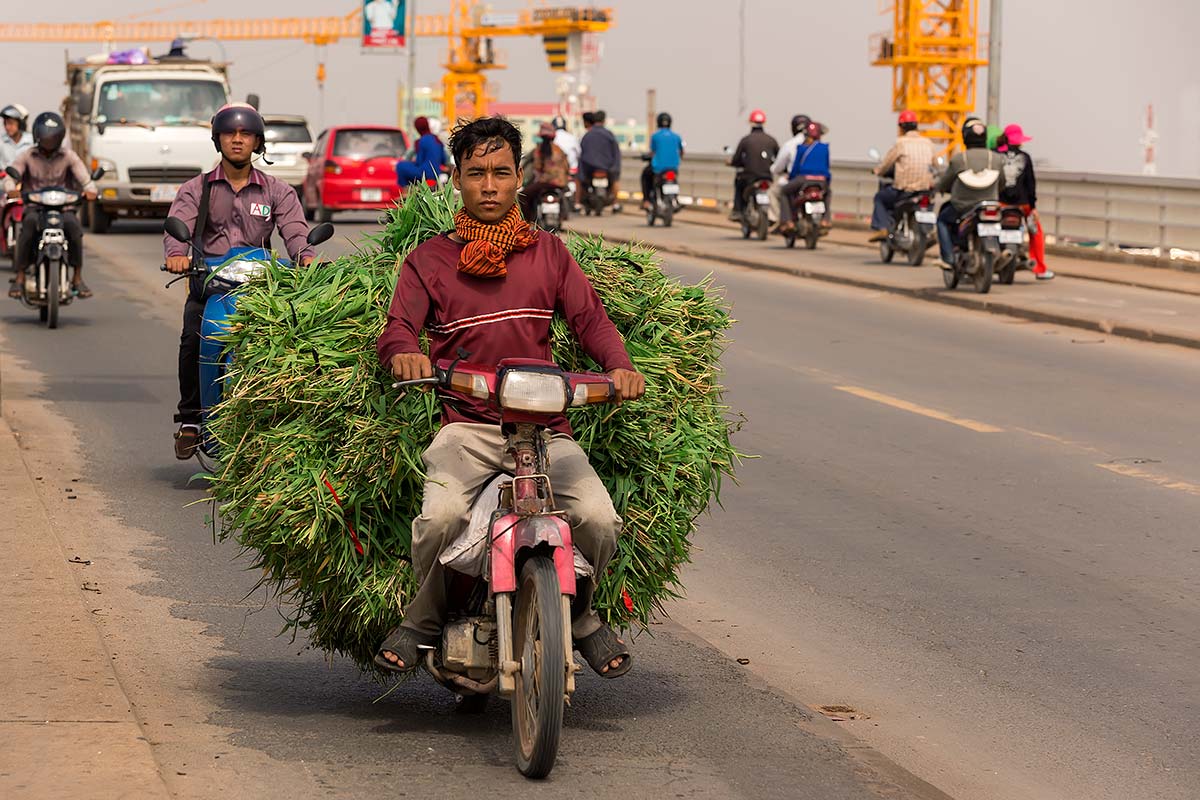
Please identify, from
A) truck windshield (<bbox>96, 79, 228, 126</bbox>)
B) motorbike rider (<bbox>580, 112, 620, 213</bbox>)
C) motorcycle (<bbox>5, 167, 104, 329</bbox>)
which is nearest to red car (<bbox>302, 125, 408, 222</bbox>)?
motorbike rider (<bbox>580, 112, 620, 213</bbox>)

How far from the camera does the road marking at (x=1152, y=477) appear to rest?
1027cm

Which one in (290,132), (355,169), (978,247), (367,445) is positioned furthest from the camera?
(290,132)

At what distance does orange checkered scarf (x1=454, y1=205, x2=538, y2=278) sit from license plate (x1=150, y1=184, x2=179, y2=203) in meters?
24.7

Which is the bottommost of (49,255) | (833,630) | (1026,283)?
(833,630)

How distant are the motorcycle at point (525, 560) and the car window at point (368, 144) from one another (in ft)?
99.2

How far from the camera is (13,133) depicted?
23000 mm

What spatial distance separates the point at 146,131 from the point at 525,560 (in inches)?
1043

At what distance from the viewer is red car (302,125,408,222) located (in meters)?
34.7

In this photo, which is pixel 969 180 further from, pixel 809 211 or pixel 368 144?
pixel 368 144

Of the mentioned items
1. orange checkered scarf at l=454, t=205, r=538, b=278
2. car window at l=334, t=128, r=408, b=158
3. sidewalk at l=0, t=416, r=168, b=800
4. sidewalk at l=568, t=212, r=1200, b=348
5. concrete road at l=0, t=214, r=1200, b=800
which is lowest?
concrete road at l=0, t=214, r=1200, b=800

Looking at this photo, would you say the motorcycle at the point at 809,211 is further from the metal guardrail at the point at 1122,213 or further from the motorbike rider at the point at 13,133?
the motorbike rider at the point at 13,133

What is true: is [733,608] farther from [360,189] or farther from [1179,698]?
[360,189]

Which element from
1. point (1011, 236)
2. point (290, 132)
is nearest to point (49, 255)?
point (1011, 236)

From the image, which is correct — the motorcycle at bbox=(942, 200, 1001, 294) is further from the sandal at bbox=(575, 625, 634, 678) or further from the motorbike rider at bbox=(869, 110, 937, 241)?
the sandal at bbox=(575, 625, 634, 678)
